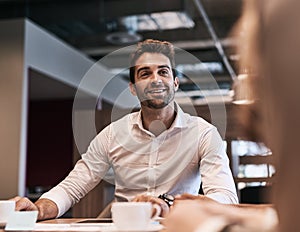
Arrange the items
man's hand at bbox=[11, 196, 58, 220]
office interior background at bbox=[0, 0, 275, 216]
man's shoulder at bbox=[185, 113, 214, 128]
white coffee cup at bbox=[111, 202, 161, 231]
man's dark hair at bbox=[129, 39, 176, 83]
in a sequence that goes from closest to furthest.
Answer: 1. white coffee cup at bbox=[111, 202, 161, 231]
2. man's hand at bbox=[11, 196, 58, 220]
3. man's shoulder at bbox=[185, 113, 214, 128]
4. man's dark hair at bbox=[129, 39, 176, 83]
5. office interior background at bbox=[0, 0, 275, 216]

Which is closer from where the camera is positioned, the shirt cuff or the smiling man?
the shirt cuff

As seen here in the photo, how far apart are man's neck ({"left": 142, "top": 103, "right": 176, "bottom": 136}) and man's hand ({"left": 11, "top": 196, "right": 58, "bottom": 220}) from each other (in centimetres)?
70

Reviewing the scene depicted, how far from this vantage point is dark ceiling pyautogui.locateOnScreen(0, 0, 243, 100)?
6898 millimetres

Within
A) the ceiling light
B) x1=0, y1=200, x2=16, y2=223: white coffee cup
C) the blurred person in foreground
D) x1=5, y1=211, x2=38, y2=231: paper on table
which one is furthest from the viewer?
the ceiling light

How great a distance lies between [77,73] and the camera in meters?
7.61

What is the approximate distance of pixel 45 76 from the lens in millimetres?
6590

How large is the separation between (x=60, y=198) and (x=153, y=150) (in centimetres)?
54

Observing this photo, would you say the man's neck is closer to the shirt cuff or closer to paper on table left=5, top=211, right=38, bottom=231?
the shirt cuff

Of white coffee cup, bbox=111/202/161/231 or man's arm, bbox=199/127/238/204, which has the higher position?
man's arm, bbox=199/127/238/204

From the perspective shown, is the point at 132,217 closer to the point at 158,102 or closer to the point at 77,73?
the point at 158,102

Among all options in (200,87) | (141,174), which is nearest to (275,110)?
(141,174)

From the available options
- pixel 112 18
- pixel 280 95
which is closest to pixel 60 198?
pixel 280 95

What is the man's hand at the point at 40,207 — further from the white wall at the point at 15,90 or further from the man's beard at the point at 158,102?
the white wall at the point at 15,90

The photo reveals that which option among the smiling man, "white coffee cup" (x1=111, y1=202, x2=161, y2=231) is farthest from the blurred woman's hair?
the smiling man
